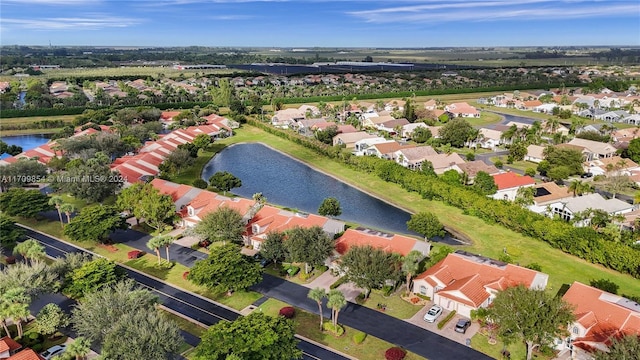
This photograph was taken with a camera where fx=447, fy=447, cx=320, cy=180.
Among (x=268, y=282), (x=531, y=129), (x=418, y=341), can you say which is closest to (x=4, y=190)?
(x=268, y=282)

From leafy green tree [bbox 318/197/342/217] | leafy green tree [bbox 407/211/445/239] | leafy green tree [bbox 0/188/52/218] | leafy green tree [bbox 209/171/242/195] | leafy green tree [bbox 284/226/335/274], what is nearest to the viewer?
leafy green tree [bbox 284/226/335/274]

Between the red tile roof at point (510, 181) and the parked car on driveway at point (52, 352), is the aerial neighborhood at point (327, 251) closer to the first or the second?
the red tile roof at point (510, 181)

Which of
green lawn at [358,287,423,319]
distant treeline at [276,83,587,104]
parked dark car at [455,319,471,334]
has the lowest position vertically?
green lawn at [358,287,423,319]

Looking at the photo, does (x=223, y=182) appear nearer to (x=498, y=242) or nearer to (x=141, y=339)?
(x=498, y=242)

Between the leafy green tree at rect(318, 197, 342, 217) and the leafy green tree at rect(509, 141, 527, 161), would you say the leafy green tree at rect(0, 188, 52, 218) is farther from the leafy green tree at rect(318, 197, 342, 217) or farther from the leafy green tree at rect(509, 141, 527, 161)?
the leafy green tree at rect(509, 141, 527, 161)

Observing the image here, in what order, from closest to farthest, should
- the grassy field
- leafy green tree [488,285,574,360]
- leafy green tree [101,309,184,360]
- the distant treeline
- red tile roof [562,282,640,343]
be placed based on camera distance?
leafy green tree [101,309,184,360]
leafy green tree [488,285,574,360]
red tile roof [562,282,640,343]
the grassy field
the distant treeline

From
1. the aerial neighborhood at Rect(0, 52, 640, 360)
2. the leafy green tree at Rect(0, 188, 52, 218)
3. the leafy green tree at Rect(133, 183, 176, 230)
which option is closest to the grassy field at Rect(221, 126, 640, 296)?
the aerial neighborhood at Rect(0, 52, 640, 360)

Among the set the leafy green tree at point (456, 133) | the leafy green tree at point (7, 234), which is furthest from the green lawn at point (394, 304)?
the leafy green tree at point (456, 133)

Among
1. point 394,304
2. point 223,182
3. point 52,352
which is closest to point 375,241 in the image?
point 394,304
